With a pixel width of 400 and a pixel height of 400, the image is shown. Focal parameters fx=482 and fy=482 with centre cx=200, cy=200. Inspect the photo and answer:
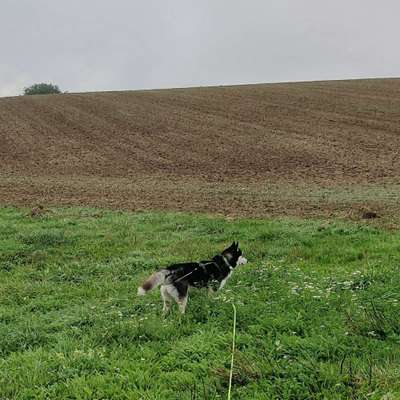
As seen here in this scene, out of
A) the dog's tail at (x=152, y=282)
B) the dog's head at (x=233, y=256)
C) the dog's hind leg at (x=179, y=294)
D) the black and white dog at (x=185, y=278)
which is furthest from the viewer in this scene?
the dog's head at (x=233, y=256)

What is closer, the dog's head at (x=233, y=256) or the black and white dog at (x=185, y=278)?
the black and white dog at (x=185, y=278)

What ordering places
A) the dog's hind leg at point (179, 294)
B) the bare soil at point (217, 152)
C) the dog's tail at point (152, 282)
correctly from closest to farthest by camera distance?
1. the dog's tail at point (152, 282)
2. the dog's hind leg at point (179, 294)
3. the bare soil at point (217, 152)

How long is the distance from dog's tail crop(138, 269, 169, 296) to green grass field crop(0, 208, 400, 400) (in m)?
0.49

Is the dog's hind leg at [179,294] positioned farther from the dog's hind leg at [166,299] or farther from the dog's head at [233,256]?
the dog's head at [233,256]

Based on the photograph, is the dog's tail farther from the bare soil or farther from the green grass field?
the bare soil

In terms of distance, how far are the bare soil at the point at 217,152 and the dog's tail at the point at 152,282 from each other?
773 cm

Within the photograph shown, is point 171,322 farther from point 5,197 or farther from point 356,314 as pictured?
point 5,197

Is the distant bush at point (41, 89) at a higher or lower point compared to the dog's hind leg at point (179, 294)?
higher

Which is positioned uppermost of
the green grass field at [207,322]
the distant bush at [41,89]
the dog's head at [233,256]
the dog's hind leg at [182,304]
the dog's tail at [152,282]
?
the distant bush at [41,89]

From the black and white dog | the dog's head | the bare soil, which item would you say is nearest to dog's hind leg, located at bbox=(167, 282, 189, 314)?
the black and white dog

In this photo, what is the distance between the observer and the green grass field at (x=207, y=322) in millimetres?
5102

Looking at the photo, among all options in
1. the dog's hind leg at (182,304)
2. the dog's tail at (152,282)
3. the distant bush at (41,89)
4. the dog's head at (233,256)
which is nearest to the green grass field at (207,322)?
the dog's hind leg at (182,304)

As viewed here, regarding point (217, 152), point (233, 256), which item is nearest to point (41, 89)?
point (217, 152)

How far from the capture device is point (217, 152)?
1094 inches
